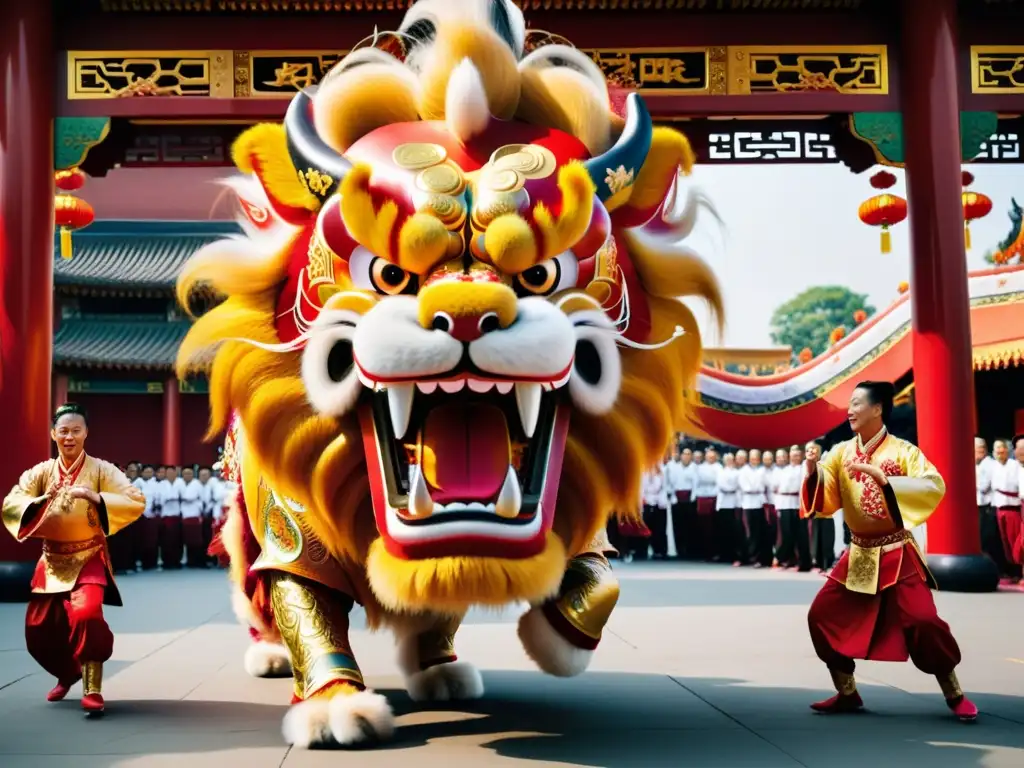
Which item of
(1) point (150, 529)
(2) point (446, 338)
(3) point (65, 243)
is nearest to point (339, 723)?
(2) point (446, 338)

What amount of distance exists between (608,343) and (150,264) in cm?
1891

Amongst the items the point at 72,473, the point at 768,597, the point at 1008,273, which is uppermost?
the point at 1008,273

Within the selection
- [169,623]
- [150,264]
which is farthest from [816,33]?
[150,264]

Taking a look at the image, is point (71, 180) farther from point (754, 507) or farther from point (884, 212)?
point (754, 507)

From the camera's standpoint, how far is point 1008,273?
1370 centimetres

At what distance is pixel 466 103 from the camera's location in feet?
11.8

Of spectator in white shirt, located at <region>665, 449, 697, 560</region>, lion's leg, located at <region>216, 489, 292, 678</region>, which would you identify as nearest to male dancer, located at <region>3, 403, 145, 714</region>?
lion's leg, located at <region>216, 489, 292, 678</region>

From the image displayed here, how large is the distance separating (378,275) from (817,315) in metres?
62.7

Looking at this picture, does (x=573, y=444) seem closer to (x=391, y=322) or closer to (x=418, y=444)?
(x=418, y=444)

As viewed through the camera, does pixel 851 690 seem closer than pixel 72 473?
Yes

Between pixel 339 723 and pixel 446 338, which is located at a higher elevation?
pixel 446 338

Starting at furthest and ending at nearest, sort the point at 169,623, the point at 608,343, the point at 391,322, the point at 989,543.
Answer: the point at 989,543, the point at 169,623, the point at 608,343, the point at 391,322

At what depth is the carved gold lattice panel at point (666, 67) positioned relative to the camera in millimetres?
9008

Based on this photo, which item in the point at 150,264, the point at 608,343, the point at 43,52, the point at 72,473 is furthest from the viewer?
the point at 150,264
